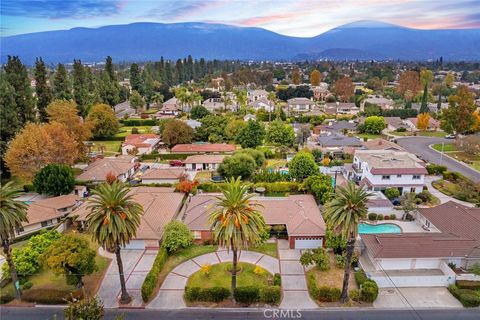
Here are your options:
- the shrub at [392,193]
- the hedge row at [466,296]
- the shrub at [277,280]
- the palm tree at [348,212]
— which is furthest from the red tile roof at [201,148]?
the hedge row at [466,296]

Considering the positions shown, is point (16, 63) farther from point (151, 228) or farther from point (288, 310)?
point (288, 310)

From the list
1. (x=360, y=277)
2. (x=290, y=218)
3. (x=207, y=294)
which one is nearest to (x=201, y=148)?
(x=290, y=218)

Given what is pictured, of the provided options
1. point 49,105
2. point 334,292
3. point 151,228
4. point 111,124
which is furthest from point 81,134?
point 334,292

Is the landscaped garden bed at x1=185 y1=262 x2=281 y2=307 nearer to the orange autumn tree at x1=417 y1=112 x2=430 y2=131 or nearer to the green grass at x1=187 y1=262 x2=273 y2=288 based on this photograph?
the green grass at x1=187 y1=262 x2=273 y2=288

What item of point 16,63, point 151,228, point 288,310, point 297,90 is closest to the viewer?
point 288,310

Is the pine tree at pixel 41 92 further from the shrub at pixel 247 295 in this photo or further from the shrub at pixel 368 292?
the shrub at pixel 368 292

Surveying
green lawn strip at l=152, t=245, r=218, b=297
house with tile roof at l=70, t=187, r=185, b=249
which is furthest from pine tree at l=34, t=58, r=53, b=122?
green lawn strip at l=152, t=245, r=218, b=297

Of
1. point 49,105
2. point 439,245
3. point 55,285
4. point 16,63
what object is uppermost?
point 16,63
